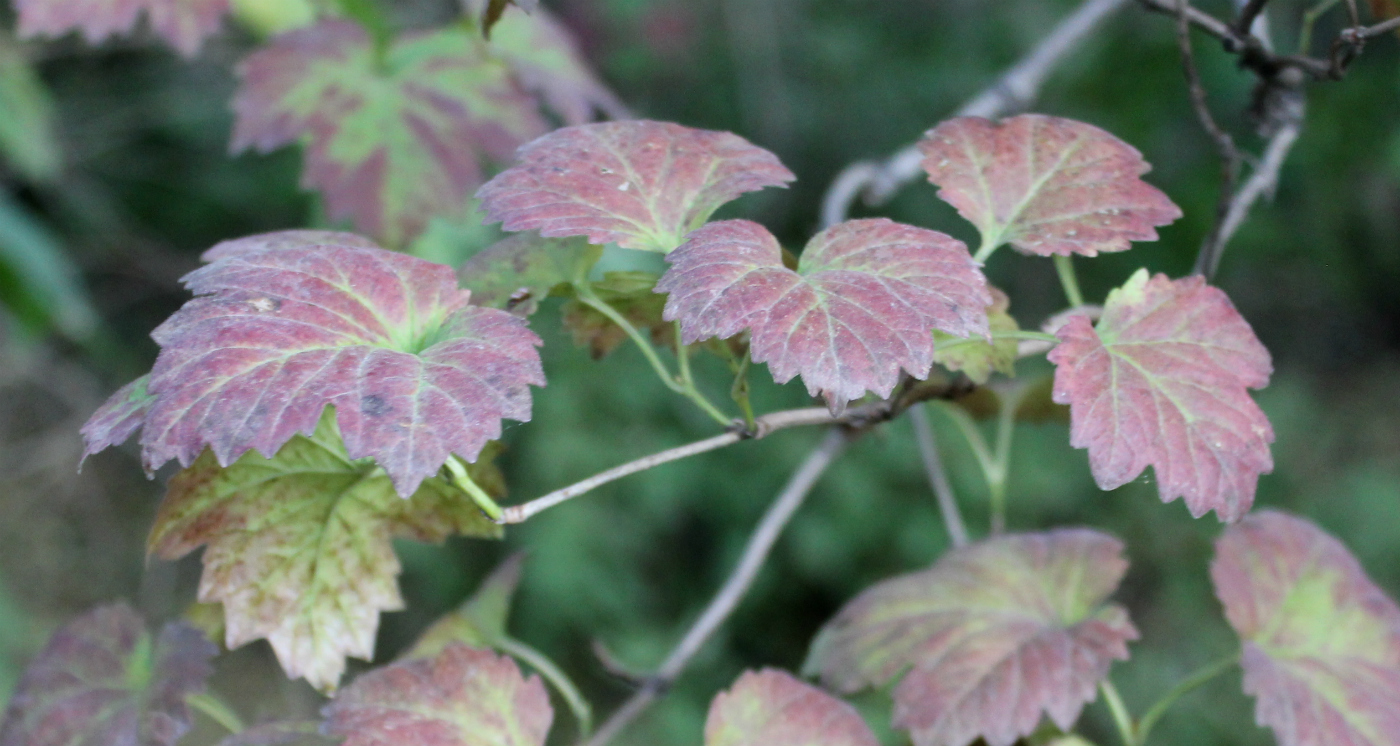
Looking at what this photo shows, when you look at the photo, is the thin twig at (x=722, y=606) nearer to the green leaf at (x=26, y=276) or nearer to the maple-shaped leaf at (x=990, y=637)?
the maple-shaped leaf at (x=990, y=637)

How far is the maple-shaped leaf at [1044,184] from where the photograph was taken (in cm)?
61

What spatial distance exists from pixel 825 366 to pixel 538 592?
260 centimetres

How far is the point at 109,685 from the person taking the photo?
28.1 inches

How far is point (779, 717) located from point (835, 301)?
27cm

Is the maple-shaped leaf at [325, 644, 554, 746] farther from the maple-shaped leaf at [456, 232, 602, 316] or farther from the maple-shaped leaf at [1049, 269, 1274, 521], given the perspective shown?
the maple-shaped leaf at [1049, 269, 1274, 521]

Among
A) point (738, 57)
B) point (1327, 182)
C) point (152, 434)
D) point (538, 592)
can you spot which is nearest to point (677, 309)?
point (152, 434)

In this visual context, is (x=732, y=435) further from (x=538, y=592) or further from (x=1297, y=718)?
(x=538, y=592)

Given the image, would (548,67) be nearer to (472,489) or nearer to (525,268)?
(525,268)

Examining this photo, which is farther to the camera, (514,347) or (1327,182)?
(1327,182)

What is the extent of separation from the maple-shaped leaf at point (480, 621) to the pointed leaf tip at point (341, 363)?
0.31 m

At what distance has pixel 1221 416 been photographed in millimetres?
551

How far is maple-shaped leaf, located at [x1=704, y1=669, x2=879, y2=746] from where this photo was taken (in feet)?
2.06

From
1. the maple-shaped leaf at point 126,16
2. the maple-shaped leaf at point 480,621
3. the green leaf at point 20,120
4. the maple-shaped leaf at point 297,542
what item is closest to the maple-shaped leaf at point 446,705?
the maple-shaped leaf at point 297,542

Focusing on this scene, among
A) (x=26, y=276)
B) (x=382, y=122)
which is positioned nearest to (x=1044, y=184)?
(x=382, y=122)
